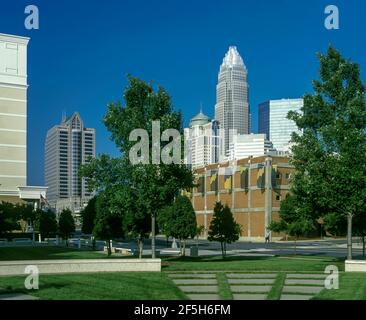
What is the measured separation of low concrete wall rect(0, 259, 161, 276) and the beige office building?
271ft

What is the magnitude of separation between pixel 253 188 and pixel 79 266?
68171 millimetres

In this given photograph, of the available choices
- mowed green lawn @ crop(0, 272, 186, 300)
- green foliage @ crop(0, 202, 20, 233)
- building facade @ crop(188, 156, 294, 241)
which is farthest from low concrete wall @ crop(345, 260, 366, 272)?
building facade @ crop(188, 156, 294, 241)

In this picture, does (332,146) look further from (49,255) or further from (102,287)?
(49,255)

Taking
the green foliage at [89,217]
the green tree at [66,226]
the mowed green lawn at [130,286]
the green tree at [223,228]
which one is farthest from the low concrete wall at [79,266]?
the green tree at [66,226]

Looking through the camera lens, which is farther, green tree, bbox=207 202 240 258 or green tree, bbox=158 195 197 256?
green tree, bbox=207 202 240 258

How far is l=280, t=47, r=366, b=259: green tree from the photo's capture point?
25.0 meters

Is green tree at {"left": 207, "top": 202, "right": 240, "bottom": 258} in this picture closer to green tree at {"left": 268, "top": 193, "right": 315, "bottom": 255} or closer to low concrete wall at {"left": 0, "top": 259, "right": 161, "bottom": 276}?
green tree at {"left": 268, "top": 193, "right": 315, "bottom": 255}

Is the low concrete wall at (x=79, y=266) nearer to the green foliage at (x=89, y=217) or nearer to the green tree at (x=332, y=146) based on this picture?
the green tree at (x=332, y=146)

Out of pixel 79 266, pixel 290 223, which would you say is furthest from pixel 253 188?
pixel 79 266

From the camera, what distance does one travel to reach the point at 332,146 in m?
26.1

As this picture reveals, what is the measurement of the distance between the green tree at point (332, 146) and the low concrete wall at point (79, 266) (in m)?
9.02

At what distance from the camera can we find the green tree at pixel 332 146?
82.1 ft
